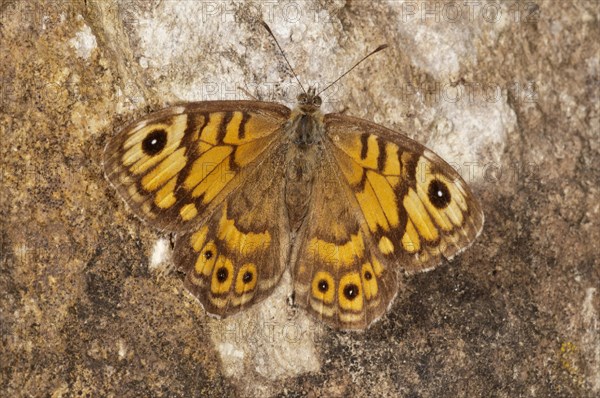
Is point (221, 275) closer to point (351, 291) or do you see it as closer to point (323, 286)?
point (323, 286)

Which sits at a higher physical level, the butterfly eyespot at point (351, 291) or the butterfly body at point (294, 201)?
the butterfly body at point (294, 201)

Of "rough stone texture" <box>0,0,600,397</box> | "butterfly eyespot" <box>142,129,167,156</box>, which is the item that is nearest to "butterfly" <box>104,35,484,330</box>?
"butterfly eyespot" <box>142,129,167,156</box>

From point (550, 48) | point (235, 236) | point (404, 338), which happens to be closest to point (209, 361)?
point (235, 236)

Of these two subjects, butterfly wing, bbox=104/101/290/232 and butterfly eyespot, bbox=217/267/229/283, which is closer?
butterfly wing, bbox=104/101/290/232

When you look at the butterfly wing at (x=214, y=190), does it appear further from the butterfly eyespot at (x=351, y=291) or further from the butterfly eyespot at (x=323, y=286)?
the butterfly eyespot at (x=351, y=291)

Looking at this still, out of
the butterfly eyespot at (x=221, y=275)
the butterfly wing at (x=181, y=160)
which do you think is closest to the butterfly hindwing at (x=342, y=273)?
the butterfly eyespot at (x=221, y=275)

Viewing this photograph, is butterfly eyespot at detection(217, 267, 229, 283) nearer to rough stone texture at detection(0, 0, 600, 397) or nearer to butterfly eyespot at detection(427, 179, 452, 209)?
rough stone texture at detection(0, 0, 600, 397)

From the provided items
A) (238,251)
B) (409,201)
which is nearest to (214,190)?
(238,251)

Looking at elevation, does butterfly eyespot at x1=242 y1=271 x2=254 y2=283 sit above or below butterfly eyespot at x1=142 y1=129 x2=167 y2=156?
below
